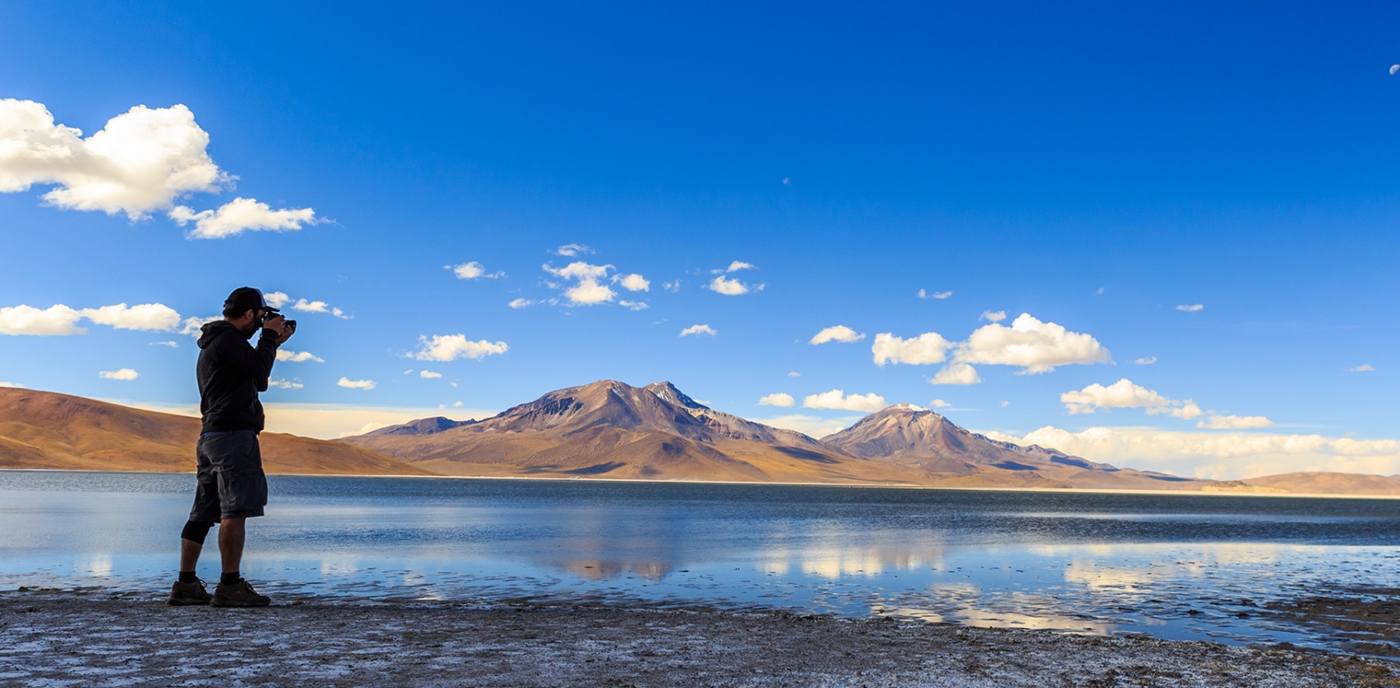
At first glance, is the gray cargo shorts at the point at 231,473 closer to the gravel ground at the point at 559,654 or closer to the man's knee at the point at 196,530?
the man's knee at the point at 196,530

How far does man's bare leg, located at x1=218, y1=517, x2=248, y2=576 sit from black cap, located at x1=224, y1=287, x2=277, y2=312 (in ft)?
7.60

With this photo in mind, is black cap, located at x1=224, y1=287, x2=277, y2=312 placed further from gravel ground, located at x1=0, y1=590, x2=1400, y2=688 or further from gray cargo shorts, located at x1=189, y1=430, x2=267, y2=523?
gravel ground, located at x1=0, y1=590, x2=1400, y2=688

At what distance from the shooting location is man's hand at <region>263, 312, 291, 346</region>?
9.84 m

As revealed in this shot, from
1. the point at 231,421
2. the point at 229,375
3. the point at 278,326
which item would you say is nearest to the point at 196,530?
the point at 231,421

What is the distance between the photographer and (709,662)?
8141 mm

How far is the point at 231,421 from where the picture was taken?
9453 millimetres

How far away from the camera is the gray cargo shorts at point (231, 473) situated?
9.38 meters

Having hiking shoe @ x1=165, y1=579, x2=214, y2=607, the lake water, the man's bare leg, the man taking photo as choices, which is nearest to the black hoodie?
the man taking photo

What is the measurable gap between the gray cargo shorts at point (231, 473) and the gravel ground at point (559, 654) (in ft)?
3.70

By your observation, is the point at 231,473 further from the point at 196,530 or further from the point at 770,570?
the point at 770,570

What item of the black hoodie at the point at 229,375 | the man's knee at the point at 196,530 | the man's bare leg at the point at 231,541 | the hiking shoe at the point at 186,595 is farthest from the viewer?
the hiking shoe at the point at 186,595

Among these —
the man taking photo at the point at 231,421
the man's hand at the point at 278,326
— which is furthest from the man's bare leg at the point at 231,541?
the man's hand at the point at 278,326

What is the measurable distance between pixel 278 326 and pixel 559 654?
16.0ft

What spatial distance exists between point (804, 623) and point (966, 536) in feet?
111
